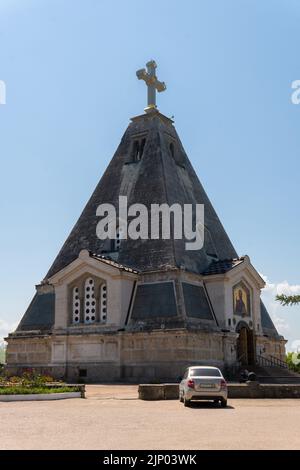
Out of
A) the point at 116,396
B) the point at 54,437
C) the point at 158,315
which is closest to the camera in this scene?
the point at 54,437

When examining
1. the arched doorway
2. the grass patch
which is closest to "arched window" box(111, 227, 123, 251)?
the arched doorway

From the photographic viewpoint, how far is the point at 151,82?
46.2 metres

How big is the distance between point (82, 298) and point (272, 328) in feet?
51.6

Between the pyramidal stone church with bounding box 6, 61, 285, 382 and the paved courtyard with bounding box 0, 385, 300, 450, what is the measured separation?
12.6m

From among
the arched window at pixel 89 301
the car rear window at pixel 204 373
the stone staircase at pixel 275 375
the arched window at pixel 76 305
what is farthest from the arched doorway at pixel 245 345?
the car rear window at pixel 204 373

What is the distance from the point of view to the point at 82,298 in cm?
3641

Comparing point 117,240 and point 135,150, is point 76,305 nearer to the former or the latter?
point 117,240

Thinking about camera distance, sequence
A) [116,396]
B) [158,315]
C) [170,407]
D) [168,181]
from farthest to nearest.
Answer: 1. [168,181]
2. [158,315]
3. [116,396]
4. [170,407]

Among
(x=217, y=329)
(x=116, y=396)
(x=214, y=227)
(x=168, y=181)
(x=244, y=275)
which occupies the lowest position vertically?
(x=116, y=396)

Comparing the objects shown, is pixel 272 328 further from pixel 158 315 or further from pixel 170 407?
pixel 170 407

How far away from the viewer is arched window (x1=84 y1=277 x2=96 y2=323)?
3588 centimetres

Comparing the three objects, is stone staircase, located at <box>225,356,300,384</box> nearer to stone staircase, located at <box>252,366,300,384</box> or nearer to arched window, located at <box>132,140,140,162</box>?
stone staircase, located at <box>252,366,300,384</box>

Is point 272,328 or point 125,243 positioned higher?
point 125,243
